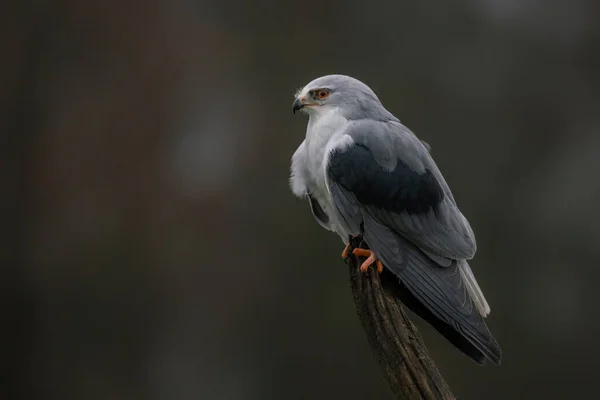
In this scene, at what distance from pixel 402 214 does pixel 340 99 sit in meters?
0.59

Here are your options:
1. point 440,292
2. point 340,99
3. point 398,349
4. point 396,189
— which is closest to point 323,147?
point 340,99

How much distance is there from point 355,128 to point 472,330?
946 mm

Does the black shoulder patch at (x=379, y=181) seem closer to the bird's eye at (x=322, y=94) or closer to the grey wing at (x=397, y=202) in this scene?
the grey wing at (x=397, y=202)

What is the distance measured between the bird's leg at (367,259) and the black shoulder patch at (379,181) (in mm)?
229

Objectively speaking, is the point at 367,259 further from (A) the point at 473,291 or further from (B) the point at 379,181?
(A) the point at 473,291

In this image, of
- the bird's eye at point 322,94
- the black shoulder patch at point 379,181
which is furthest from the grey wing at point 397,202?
the bird's eye at point 322,94

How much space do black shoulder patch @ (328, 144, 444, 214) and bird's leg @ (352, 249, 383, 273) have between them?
0.75 feet

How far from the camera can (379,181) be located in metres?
3.11

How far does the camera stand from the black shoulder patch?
3.07 meters

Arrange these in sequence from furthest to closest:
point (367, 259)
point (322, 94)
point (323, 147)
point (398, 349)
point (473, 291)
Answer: point (322, 94)
point (323, 147)
point (473, 291)
point (367, 259)
point (398, 349)

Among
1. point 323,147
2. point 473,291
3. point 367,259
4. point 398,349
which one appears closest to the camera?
point 398,349

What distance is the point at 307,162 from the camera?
336 centimetres

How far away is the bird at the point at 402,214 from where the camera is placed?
294 cm

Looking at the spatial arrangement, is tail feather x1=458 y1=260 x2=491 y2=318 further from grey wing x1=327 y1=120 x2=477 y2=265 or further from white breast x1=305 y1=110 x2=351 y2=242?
white breast x1=305 y1=110 x2=351 y2=242
